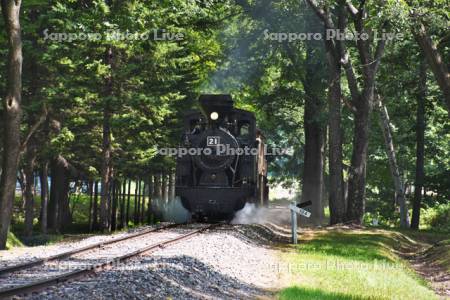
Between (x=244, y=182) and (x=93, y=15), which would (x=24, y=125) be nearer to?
(x=93, y=15)

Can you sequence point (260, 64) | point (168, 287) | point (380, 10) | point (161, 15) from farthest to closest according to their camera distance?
1. point (260, 64)
2. point (161, 15)
3. point (380, 10)
4. point (168, 287)

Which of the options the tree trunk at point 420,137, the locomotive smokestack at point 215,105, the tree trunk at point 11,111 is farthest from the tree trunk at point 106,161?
the tree trunk at point 420,137

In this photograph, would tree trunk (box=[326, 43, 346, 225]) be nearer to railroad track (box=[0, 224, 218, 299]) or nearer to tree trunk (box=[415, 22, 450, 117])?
tree trunk (box=[415, 22, 450, 117])

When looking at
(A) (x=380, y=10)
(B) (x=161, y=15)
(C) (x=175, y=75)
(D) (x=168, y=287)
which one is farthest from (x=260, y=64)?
(D) (x=168, y=287)

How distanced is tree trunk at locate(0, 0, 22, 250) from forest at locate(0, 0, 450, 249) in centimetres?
3

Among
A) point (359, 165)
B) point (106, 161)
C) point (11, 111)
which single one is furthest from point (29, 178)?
point (359, 165)

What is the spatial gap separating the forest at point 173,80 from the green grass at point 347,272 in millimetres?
4734

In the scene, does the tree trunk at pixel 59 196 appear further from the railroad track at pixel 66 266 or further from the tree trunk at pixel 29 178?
the railroad track at pixel 66 266

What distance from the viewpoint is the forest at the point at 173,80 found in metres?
19.9

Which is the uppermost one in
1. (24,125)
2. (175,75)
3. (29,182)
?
(175,75)

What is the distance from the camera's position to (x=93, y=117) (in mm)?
26953

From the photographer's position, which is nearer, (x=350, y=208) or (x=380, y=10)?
(x=380, y=10)

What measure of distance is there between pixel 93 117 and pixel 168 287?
682 inches

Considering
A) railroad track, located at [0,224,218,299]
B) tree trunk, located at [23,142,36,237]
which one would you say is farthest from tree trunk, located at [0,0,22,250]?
tree trunk, located at [23,142,36,237]
